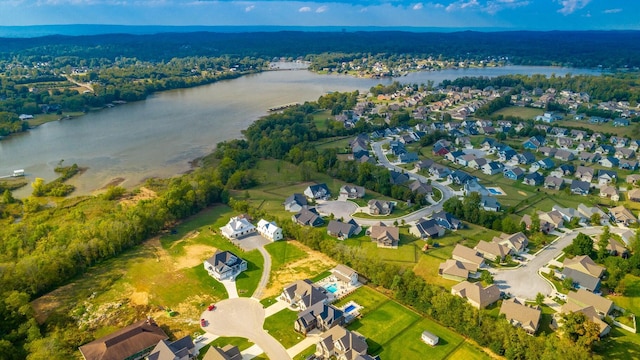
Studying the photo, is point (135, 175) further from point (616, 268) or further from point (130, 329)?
point (616, 268)

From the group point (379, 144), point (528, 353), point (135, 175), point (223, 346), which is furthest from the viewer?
point (379, 144)

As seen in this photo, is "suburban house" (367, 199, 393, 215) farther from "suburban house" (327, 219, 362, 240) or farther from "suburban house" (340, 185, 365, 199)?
"suburban house" (327, 219, 362, 240)

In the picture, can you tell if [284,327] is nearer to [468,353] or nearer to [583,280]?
[468,353]

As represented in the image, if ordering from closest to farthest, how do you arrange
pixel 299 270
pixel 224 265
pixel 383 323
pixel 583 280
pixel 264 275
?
pixel 383 323 → pixel 583 280 → pixel 224 265 → pixel 264 275 → pixel 299 270

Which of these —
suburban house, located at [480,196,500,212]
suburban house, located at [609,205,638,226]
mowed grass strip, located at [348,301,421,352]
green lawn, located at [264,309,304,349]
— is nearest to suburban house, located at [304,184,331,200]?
suburban house, located at [480,196,500,212]

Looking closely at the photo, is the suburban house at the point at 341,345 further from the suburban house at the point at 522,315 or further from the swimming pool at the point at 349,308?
the suburban house at the point at 522,315

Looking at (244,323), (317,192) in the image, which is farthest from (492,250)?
(244,323)

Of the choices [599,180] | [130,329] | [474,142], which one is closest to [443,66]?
[474,142]
